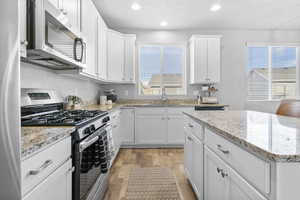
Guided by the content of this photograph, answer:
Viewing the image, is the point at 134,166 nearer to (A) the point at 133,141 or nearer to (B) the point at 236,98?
(A) the point at 133,141

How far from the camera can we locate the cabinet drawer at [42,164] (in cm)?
79

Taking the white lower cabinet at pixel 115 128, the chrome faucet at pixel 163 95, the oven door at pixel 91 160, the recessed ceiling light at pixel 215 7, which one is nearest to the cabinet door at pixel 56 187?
the oven door at pixel 91 160

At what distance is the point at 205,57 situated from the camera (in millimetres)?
4363

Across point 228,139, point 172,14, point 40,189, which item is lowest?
point 40,189

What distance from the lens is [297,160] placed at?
0.70m

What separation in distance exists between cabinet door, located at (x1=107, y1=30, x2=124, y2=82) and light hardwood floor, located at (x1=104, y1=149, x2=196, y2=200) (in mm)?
1585

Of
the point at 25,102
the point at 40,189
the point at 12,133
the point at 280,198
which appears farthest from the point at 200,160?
the point at 25,102

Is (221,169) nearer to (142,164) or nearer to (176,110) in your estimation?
(142,164)

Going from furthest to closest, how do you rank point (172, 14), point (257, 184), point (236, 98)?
point (236, 98)
point (172, 14)
point (257, 184)

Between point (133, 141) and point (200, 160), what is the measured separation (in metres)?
2.49

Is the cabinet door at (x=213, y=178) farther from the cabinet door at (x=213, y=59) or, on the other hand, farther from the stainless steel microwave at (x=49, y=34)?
the cabinet door at (x=213, y=59)

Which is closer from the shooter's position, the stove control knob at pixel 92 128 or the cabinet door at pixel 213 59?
the stove control knob at pixel 92 128

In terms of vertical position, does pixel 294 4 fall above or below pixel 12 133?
above

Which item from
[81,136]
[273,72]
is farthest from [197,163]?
[273,72]
